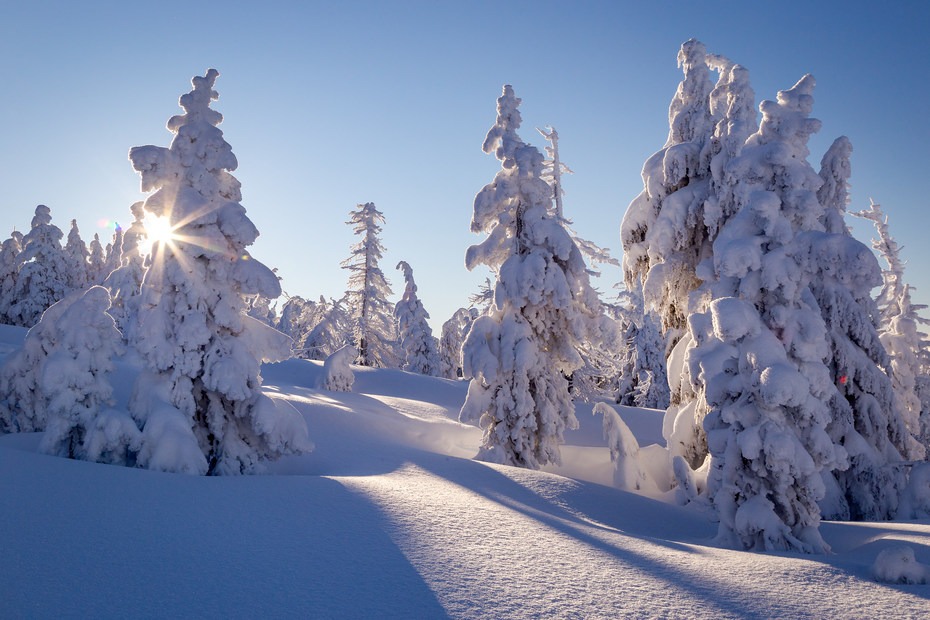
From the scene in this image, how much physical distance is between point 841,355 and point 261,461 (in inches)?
546

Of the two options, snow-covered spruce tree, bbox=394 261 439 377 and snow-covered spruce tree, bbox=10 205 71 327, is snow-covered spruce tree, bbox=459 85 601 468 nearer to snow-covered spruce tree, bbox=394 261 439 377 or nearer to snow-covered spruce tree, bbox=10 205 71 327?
snow-covered spruce tree, bbox=394 261 439 377

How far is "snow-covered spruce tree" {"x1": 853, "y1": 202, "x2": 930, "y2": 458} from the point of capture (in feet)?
67.4

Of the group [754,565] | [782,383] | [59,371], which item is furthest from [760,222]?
[59,371]

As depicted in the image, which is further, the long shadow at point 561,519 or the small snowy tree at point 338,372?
the small snowy tree at point 338,372

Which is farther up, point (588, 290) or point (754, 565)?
point (588, 290)

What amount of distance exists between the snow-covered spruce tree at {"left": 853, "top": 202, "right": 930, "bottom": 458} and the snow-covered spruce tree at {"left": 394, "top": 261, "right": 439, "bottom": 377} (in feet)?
93.1

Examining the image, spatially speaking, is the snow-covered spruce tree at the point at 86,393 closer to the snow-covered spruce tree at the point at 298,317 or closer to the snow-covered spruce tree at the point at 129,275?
the snow-covered spruce tree at the point at 129,275

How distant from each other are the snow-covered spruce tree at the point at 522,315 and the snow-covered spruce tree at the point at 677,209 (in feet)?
6.66

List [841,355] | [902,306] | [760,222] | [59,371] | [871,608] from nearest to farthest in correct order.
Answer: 1. [871,608]
2. [760,222]
3. [59,371]
4. [841,355]
5. [902,306]

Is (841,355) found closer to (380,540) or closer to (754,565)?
(754,565)

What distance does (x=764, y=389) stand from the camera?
774 centimetres

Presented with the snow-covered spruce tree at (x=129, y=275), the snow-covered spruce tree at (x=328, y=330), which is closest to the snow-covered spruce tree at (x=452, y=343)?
the snow-covered spruce tree at (x=328, y=330)

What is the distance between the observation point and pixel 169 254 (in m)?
10.8

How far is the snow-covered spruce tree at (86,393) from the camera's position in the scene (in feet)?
30.7
